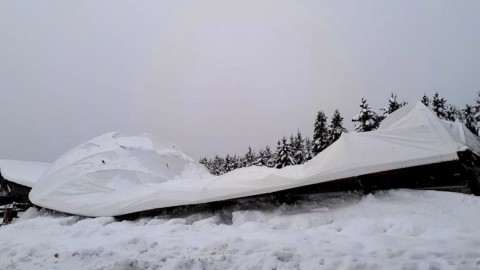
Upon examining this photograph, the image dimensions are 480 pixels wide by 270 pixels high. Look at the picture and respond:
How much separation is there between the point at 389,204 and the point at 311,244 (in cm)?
227

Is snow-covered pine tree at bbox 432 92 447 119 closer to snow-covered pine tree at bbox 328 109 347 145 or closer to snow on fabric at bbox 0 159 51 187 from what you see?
snow-covered pine tree at bbox 328 109 347 145

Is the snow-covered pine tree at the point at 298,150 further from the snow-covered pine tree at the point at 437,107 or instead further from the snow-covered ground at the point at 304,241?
the snow-covered ground at the point at 304,241

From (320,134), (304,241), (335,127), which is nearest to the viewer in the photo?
(304,241)

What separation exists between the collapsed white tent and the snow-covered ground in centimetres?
65

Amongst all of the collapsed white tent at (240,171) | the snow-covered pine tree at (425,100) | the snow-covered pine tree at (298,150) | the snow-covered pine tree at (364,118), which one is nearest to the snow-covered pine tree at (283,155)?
the snow-covered pine tree at (298,150)

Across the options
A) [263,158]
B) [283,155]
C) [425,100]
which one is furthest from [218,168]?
[425,100]

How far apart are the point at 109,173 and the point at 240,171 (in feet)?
19.0

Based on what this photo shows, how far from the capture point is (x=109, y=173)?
11070 mm

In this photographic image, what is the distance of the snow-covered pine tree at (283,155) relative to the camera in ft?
108

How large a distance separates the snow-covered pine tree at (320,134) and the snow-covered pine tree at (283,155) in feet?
11.6

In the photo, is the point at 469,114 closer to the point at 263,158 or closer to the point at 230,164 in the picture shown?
the point at 263,158

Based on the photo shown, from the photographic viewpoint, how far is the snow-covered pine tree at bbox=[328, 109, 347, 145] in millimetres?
28469

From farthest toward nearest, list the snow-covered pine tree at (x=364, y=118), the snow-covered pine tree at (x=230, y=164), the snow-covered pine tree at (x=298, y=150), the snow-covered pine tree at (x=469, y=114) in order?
the snow-covered pine tree at (x=230, y=164)
the snow-covered pine tree at (x=298, y=150)
the snow-covered pine tree at (x=469, y=114)
the snow-covered pine tree at (x=364, y=118)

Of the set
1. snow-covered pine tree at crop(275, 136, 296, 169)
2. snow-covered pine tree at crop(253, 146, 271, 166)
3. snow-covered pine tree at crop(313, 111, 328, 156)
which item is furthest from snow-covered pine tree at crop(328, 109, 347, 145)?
snow-covered pine tree at crop(253, 146, 271, 166)
